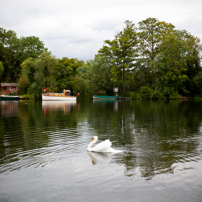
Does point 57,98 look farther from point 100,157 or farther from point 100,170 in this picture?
point 100,170

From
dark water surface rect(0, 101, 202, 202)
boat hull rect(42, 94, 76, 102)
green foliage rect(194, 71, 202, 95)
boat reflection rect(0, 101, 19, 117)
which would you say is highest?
green foliage rect(194, 71, 202, 95)

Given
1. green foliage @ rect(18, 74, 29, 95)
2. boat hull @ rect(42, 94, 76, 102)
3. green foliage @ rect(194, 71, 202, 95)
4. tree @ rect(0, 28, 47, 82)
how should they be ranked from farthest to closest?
tree @ rect(0, 28, 47, 82), green foliage @ rect(18, 74, 29, 95), green foliage @ rect(194, 71, 202, 95), boat hull @ rect(42, 94, 76, 102)

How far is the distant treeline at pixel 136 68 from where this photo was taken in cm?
7962

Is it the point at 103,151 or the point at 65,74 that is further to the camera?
the point at 65,74

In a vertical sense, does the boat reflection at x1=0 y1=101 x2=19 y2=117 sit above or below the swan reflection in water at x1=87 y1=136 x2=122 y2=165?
above

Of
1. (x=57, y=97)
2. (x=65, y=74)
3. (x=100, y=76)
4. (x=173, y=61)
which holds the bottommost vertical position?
(x=57, y=97)

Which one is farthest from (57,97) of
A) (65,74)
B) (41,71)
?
(65,74)

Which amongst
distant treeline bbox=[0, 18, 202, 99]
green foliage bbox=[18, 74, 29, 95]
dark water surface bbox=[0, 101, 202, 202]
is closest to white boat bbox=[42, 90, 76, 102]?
distant treeline bbox=[0, 18, 202, 99]

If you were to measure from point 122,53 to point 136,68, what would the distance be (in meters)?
6.99

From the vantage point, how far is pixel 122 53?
87.8 m

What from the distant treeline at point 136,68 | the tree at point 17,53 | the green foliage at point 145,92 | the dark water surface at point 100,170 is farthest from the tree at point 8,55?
the dark water surface at point 100,170

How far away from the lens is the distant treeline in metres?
79.6

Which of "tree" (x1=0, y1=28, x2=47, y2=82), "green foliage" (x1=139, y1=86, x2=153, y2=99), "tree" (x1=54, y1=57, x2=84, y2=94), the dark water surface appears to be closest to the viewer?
the dark water surface

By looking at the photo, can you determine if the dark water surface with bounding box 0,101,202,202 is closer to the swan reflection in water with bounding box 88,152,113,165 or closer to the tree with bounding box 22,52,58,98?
the swan reflection in water with bounding box 88,152,113,165
